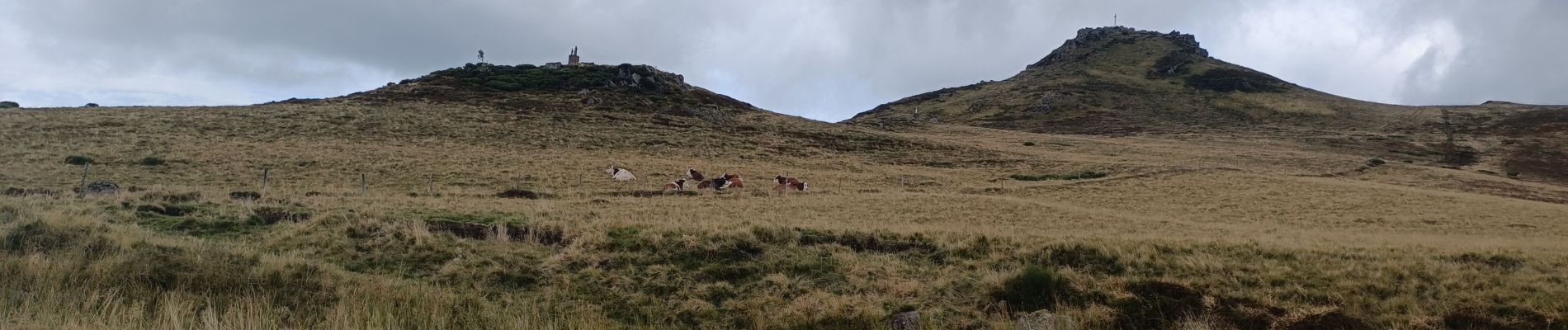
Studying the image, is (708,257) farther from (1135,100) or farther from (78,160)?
(1135,100)

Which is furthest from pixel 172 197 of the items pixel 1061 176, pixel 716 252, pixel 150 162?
pixel 1061 176

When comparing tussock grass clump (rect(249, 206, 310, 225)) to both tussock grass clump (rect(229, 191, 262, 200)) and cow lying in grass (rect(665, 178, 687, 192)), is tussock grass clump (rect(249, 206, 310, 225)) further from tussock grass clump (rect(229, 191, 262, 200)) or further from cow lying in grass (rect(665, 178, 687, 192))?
cow lying in grass (rect(665, 178, 687, 192))

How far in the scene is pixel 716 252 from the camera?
951cm

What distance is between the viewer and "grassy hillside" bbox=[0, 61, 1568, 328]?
254 inches

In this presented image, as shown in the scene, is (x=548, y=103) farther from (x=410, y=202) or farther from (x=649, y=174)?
(x=410, y=202)

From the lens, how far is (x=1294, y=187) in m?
30.3

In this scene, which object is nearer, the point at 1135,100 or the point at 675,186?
the point at 675,186

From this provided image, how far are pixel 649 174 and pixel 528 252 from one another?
22.5m

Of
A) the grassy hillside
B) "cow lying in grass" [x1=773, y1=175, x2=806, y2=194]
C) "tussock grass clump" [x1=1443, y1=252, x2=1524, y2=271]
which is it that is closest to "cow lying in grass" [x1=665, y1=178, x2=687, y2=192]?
the grassy hillside

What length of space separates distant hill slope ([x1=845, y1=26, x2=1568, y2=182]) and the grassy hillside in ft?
127

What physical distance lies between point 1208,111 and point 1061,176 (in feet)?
211

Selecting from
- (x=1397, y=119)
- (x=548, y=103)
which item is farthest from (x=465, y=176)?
(x=1397, y=119)

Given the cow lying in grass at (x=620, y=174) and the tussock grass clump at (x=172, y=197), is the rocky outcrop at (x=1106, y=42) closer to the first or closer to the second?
the cow lying in grass at (x=620, y=174)

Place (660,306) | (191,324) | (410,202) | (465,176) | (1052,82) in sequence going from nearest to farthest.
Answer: (191,324) < (660,306) < (410,202) < (465,176) < (1052,82)
